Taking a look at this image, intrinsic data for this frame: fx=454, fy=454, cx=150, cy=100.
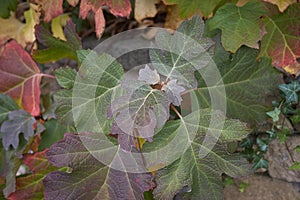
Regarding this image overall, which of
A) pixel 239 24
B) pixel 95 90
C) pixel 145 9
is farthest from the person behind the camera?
pixel 145 9

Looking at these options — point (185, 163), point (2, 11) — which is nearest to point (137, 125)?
point (185, 163)

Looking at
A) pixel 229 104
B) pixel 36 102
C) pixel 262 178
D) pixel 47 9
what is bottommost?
pixel 262 178

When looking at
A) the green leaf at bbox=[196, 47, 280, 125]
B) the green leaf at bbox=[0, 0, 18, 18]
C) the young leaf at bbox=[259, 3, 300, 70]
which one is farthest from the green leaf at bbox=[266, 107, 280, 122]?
the green leaf at bbox=[0, 0, 18, 18]

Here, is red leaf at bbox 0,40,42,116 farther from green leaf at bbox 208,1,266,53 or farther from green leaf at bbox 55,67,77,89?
green leaf at bbox 208,1,266,53

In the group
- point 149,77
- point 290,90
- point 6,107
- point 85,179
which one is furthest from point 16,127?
point 290,90

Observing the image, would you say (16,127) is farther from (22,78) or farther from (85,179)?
(85,179)

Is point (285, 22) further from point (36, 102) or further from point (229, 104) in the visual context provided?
point (36, 102)
